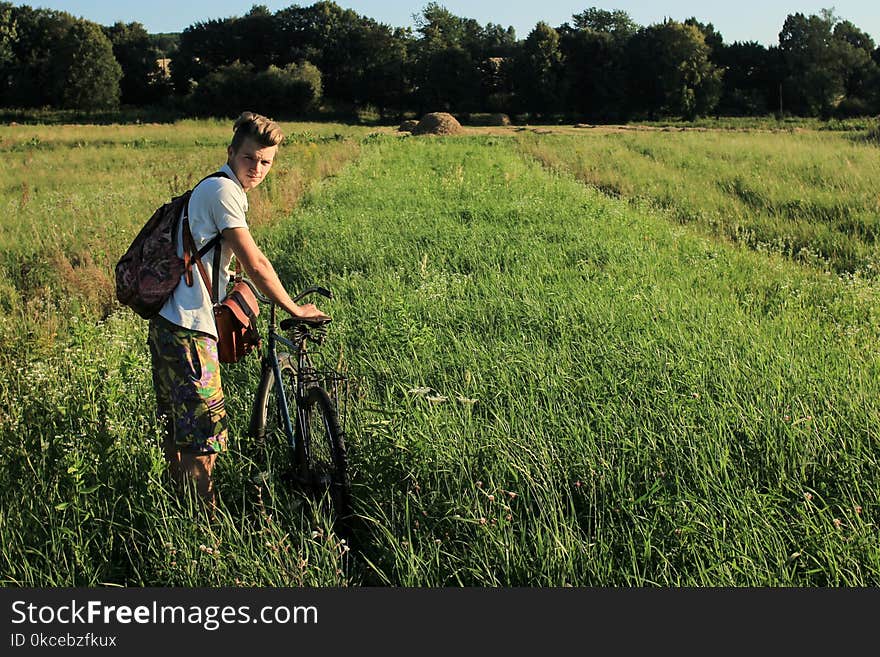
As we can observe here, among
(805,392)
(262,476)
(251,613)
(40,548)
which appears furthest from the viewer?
(805,392)

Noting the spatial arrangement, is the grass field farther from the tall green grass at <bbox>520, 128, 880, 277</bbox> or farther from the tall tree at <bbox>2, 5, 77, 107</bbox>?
the tall tree at <bbox>2, 5, 77, 107</bbox>

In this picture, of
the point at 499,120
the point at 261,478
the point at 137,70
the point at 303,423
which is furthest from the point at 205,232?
the point at 137,70

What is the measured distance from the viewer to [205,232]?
342cm

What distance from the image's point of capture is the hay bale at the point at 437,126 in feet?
162

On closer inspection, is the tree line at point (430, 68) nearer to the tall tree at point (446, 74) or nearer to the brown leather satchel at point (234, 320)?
the tall tree at point (446, 74)

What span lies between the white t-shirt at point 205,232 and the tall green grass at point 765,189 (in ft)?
23.7

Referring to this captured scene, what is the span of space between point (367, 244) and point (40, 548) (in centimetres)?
623

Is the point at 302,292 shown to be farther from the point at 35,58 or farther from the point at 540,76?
the point at 35,58

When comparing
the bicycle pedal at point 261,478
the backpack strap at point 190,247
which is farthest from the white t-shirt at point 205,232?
the bicycle pedal at point 261,478

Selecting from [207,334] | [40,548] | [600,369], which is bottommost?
[40,548]

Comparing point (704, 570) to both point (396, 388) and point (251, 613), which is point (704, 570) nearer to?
point (251, 613)

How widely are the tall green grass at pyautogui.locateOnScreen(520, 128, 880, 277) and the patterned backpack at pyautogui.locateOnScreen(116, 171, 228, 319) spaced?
736cm

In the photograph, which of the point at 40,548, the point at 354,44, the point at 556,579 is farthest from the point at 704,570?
the point at 354,44

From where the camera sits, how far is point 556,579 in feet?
9.91
